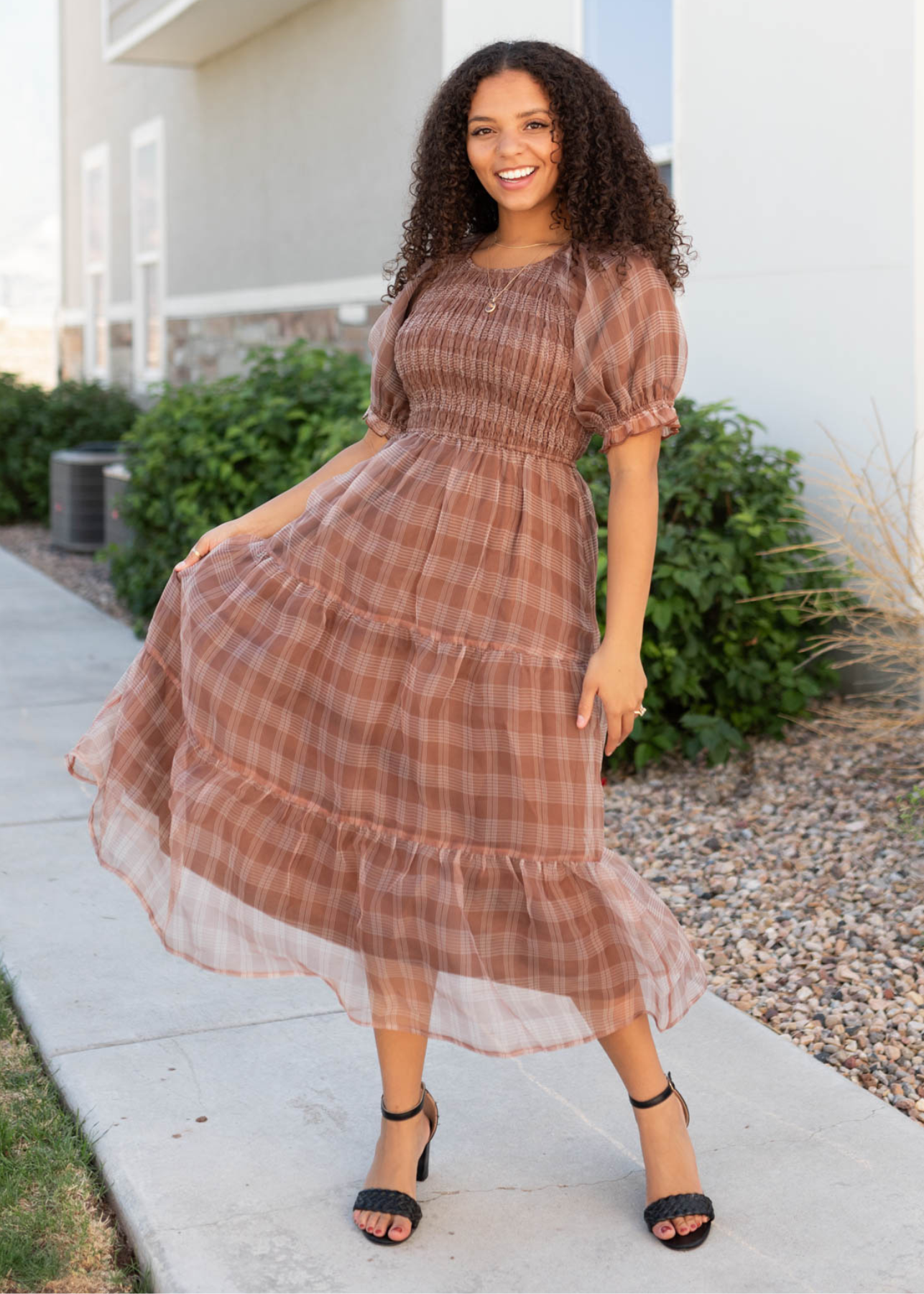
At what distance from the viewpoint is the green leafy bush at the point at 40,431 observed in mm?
11156

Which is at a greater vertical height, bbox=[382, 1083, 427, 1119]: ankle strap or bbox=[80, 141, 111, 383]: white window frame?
bbox=[80, 141, 111, 383]: white window frame

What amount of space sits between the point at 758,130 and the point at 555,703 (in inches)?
146

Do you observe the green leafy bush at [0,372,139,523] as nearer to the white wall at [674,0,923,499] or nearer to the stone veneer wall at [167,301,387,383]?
the stone veneer wall at [167,301,387,383]

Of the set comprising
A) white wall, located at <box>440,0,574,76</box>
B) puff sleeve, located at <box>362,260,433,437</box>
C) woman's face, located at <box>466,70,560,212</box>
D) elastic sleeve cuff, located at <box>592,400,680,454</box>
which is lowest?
elastic sleeve cuff, located at <box>592,400,680,454</box>

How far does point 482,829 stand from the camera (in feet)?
6.92

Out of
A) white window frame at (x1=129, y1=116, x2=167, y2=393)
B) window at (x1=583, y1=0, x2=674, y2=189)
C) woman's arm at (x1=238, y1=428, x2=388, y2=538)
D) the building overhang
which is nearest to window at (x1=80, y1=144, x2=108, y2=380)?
white window frame at (x1=129, y1=116, x2=167, y2=393)

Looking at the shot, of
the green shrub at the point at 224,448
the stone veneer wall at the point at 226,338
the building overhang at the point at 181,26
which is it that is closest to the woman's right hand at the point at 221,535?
the green shrub at the point at 224,448

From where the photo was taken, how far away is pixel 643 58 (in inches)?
235

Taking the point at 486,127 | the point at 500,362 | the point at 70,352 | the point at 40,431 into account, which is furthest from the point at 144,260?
the point at 500,362

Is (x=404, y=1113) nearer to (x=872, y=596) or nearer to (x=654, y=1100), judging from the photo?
(x=654, y=1100)

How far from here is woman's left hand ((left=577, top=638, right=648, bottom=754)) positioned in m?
2.12

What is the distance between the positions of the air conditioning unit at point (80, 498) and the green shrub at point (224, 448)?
2.48 m

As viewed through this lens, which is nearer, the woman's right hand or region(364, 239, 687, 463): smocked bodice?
region(364, 239, 687, 463): smocked bodice

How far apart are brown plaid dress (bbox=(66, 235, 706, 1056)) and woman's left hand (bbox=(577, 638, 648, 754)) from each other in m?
0.03
